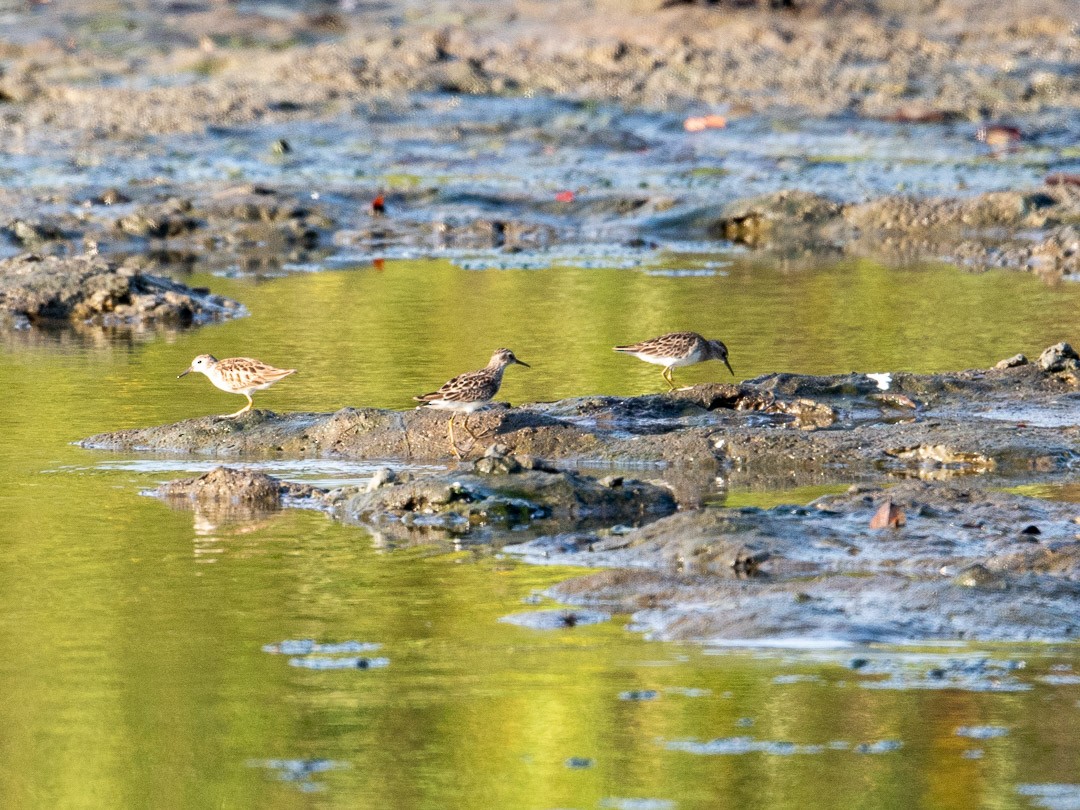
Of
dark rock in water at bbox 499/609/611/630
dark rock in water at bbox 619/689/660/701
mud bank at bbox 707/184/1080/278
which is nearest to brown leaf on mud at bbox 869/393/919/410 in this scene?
dark rock in water at bbox 499/609/611/630

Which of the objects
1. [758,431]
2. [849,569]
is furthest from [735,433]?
[849,569]

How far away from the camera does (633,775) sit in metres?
5.26

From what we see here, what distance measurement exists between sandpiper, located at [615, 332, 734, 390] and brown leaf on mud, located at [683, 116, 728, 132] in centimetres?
1481

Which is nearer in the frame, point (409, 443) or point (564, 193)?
point (409, 443)

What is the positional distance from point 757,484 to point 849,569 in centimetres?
188

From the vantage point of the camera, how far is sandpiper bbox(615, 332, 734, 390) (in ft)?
38.0

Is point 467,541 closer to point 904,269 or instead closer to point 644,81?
point 904,269

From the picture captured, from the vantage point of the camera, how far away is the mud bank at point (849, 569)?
6453mm

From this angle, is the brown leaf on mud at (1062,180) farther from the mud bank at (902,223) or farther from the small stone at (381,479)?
the small stone at (381,479)

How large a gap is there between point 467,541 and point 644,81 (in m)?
21.3

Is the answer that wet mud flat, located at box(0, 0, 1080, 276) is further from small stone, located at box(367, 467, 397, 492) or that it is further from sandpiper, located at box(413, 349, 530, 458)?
small stone, located at box(367, 467, 397, 492)

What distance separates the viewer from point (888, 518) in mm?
7715

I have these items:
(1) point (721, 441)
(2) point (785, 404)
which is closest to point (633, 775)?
(1) point (721, 441)

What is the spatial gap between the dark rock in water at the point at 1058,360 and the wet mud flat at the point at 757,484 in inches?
0.6
